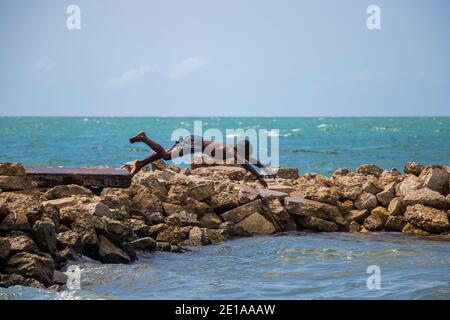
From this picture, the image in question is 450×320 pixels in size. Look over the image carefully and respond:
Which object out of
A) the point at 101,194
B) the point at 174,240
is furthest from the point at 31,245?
the point at 101,194

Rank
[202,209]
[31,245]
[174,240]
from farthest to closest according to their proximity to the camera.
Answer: [202,209], [174,240], [31,245]

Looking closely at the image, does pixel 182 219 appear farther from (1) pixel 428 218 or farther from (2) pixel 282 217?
(1) pixel 428 218

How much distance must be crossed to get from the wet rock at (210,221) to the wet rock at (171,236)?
82cm

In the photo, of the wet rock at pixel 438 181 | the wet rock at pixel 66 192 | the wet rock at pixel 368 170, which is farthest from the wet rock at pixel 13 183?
the wet rock at pixel 368 170

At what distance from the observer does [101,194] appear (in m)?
11.8

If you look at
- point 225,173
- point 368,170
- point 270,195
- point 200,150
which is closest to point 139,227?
point 270,195

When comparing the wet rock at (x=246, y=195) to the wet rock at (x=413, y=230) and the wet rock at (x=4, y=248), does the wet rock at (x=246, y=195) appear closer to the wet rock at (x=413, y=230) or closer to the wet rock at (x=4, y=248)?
the wet rock at (x=413, y=230)

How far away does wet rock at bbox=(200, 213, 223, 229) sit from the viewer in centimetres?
1165

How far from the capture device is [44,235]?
8586 mm

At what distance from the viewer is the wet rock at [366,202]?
12938mm

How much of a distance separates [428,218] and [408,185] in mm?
1242
